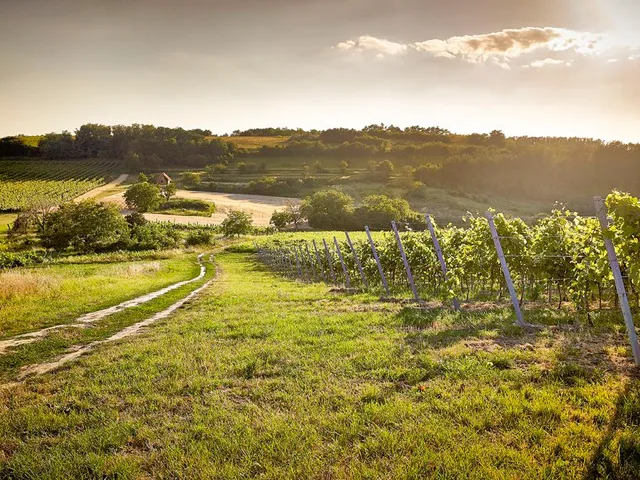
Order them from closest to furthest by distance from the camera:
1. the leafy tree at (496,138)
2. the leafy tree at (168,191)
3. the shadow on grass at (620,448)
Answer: the shadow on grass at (620,448), the leafy tree at (168,191), the leafy tree at (496,138)

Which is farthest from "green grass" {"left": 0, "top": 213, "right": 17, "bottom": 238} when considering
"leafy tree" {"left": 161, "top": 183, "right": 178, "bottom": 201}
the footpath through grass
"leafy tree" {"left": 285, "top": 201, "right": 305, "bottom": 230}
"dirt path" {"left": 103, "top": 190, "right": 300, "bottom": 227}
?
the footpath through grass

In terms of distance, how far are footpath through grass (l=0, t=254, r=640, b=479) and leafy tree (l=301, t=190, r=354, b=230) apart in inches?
2827

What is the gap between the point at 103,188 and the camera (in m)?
108

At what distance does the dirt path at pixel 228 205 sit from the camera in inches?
3197

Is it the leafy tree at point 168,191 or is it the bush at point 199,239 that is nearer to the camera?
the bush at point 199,239

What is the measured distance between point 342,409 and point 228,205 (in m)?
94.5

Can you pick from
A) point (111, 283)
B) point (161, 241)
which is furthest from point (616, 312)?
point (161, 241)

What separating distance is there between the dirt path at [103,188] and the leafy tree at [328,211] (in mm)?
52322

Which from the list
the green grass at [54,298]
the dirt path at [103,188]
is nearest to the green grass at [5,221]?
the dirt path at [103,188]

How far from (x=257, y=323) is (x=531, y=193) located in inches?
4377

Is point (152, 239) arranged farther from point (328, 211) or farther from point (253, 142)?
point (253, 142)

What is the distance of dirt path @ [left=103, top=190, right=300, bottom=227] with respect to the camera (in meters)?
81.2

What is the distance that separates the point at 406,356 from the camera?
7.05m

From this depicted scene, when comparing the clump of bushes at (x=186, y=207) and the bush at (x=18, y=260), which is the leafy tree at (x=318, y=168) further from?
the bush at (x=18, y=260)
